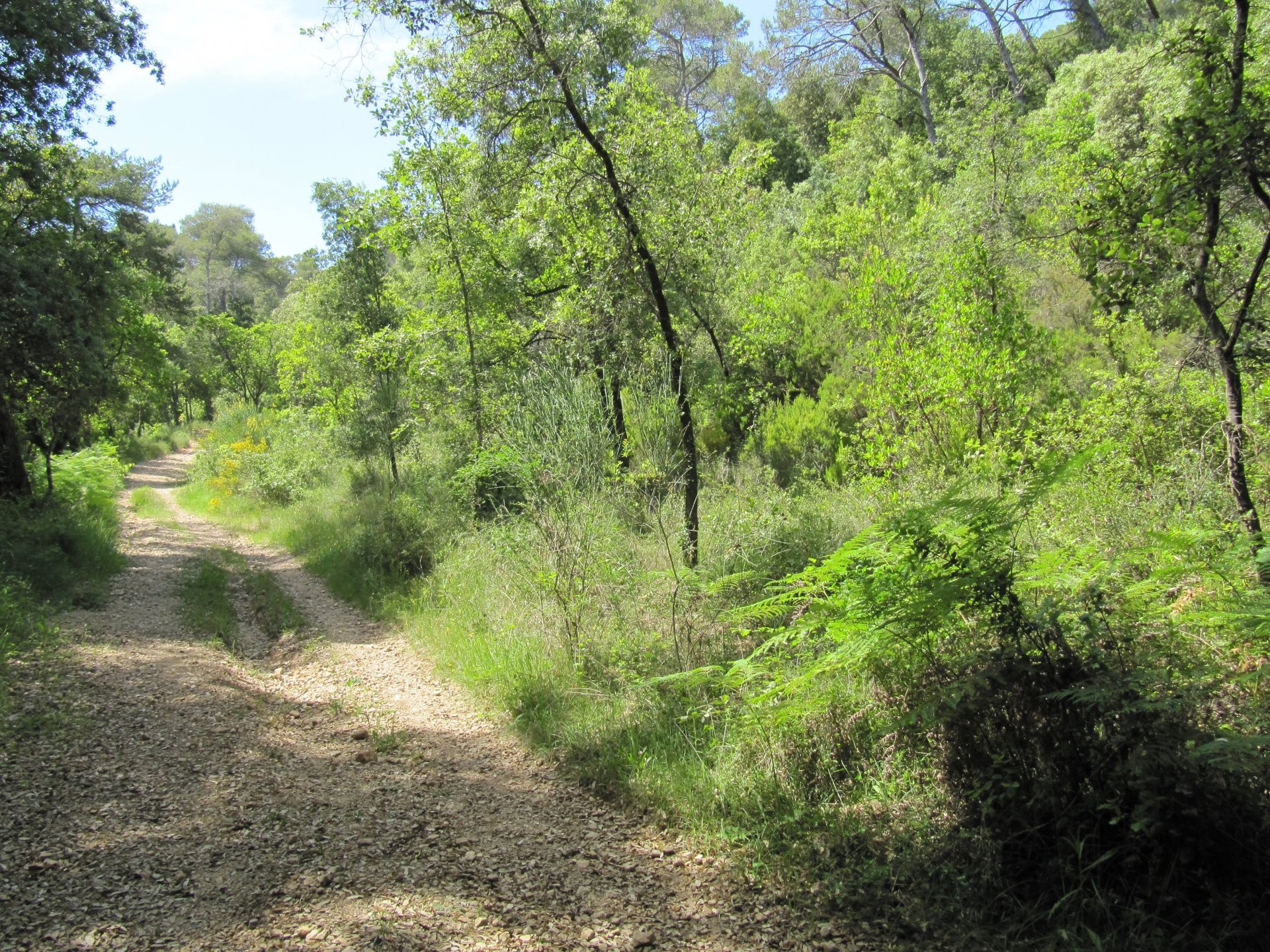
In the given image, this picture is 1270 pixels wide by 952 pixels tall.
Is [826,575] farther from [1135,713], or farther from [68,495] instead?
[68,495]

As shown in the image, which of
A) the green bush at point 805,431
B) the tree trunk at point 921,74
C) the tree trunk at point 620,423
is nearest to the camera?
the tree trunk at point 620,423

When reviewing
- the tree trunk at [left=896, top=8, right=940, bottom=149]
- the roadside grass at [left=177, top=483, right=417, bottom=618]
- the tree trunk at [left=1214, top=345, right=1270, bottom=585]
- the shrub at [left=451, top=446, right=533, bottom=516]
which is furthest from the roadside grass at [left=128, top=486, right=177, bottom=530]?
the tree trunk at [left=896, top=8, right=940, bottom=149]

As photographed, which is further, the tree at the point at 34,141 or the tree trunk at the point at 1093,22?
the tree trunk at the point at 1093,22

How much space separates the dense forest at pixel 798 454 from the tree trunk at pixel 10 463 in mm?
54

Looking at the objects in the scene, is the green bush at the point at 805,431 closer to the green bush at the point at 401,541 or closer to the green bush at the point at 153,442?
the green bush at the point at 401,541

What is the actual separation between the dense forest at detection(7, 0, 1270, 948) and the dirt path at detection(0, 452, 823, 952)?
1.55ft

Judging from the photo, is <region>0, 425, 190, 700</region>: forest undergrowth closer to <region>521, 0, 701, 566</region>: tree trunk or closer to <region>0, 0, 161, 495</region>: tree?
<region>0, 0, 161, 495</region>: tree

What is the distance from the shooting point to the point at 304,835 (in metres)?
4.29

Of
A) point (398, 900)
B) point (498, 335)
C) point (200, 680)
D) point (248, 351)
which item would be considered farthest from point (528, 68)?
point (248, 351)

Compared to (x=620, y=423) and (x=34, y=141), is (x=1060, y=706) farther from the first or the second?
(x=34, y=141)

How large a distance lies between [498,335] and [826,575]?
31.4 ft

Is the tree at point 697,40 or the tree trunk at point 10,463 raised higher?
the tree at point 697,40

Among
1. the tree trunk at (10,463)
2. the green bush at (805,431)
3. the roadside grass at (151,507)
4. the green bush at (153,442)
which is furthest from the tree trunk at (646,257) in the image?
the green bush at (153,442)

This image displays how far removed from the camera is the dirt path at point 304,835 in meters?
3.45
